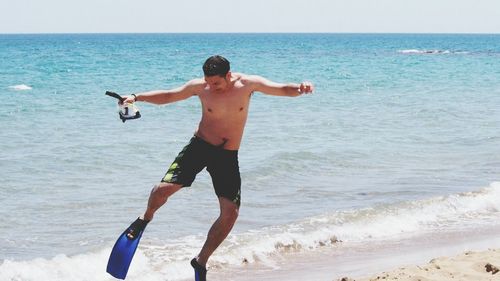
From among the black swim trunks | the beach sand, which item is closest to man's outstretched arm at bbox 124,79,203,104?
the black swim trunks

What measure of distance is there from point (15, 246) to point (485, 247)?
5.04 m

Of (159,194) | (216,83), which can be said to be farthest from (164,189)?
(216,83)

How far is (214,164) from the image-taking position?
6258mm

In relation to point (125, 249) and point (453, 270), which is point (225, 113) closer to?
point (125, 249)

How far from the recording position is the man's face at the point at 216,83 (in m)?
6.01

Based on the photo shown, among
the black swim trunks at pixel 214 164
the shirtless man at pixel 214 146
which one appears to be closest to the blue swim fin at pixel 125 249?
the shirtless man at pixel 214 146

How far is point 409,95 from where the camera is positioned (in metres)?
29.1

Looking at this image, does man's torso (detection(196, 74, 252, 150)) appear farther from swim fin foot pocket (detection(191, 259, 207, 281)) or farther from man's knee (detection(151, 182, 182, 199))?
swim fin foot pocket (detection(191, 259, 207, 281))

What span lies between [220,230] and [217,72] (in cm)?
123

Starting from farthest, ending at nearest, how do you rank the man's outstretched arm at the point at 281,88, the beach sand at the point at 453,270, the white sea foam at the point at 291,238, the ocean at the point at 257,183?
the ocean at the point at 257,183
the white sea foam at the point at 291,238
the beach sand at the point at 453,270
the man's outstretched arm at the point at 281,88

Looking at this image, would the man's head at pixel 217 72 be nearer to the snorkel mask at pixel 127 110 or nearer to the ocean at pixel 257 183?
the snorkel mask at pixel 127 110

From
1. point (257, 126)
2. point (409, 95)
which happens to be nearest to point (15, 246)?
point (257, 126)

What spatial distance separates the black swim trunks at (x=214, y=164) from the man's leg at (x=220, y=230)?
0.06m

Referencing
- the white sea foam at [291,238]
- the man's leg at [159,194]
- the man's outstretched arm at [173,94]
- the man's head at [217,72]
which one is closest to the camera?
the man's head at [217,72]
